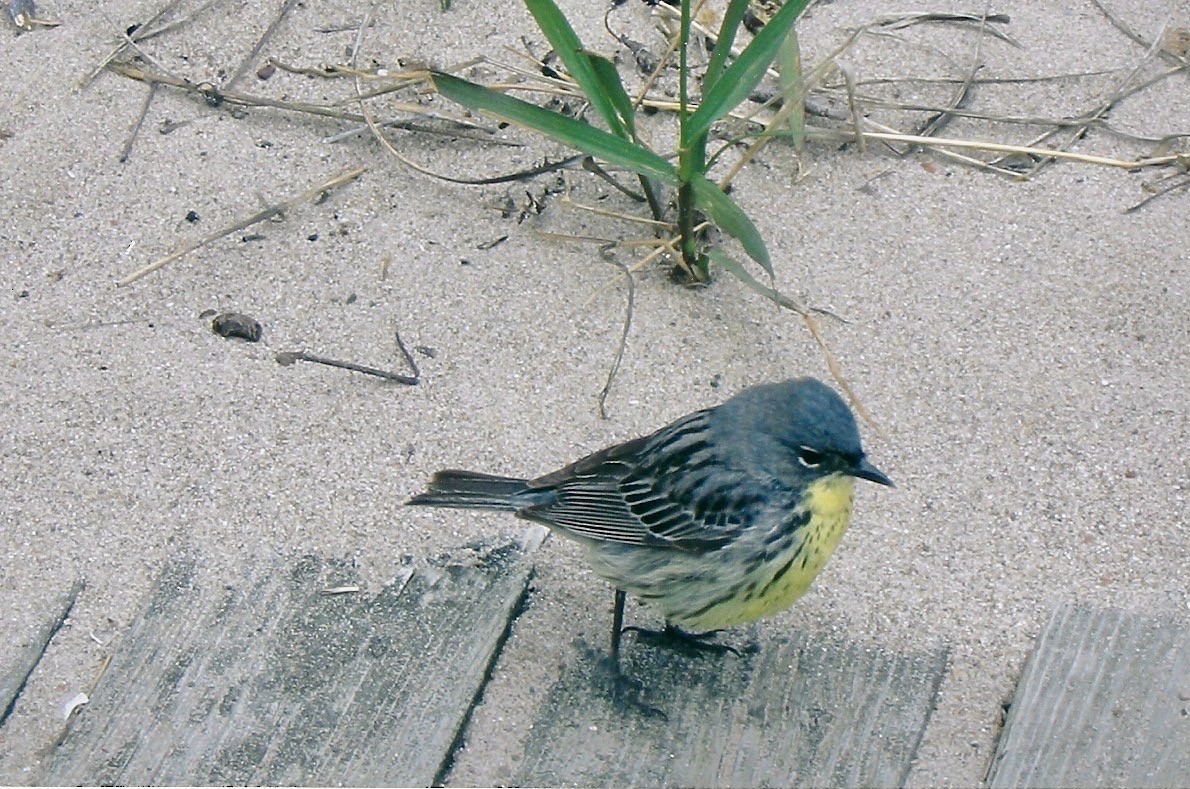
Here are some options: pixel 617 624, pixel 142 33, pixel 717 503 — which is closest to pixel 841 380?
pixel 717 503

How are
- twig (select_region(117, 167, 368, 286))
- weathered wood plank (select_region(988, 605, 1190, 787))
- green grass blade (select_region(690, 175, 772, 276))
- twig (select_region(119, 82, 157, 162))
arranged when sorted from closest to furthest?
weathered wood plank (select_region(988, 605, 1190, 787)) → green grass blade (select_region(690, 175, 772, 276)) → twig (select_region(117, 167, 368, 286)) → twig (select_region(119, 82, 157, 162))

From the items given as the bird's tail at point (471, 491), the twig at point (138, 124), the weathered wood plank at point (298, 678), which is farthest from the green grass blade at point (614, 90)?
the twig at point (138, 124)

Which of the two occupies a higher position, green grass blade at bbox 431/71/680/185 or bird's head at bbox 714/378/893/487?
green grass blade at bbox 431/71/680/185

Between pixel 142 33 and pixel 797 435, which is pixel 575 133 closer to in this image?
pixel 797 435

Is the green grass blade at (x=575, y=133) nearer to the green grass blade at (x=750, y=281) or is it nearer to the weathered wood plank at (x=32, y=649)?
the green grass blade at (x=750, y=281)

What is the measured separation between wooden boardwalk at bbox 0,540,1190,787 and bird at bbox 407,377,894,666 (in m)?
0.22

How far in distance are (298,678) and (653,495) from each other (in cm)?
99

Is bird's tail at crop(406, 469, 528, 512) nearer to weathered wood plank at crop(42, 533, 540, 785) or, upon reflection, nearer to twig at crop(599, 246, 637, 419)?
weathered wood plank at crop(42, 533, 540, 785)

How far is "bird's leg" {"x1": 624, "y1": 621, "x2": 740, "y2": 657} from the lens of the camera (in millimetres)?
3693

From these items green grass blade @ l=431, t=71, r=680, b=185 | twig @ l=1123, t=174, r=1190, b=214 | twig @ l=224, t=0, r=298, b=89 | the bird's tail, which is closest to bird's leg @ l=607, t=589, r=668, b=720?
the bird's tail

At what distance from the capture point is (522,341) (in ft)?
14.5

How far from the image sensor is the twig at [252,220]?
15.0 feet

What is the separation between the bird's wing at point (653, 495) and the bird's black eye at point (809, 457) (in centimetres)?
16

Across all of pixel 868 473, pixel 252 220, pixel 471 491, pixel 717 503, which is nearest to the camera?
pixel 868 473
